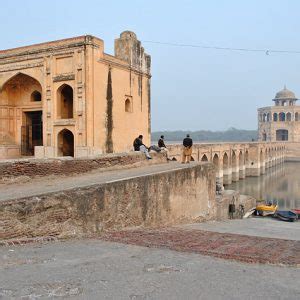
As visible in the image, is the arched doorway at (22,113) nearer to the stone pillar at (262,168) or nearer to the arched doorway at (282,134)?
the stone pillar at (262,168)

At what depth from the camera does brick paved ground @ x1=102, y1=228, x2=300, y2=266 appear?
15.6ft

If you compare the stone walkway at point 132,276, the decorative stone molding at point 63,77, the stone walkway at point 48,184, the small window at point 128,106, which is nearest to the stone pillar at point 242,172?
the small window at point 128,106

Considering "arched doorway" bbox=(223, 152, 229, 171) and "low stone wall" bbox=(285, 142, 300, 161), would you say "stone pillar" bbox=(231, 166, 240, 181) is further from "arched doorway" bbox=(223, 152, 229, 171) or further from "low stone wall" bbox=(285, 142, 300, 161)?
"low stone wall" bbox=(285, 142, 300, 161)

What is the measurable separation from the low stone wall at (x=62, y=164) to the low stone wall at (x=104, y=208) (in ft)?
5.94

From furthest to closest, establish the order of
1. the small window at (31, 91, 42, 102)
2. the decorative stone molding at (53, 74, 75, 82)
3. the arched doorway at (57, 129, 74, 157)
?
the small window at (31, 91, 42, 102) < the arched doorway at (57, 129, 74, 157) < the decorative stone molding at (53, 74, 75, 82)

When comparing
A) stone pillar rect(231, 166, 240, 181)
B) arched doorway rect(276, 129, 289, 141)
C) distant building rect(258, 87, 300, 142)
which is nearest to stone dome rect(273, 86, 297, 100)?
distant building rect(258, 87, 300, 142)

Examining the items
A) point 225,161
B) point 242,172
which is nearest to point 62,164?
point 225,161

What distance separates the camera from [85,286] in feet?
12.0

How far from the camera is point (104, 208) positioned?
21.6 feet

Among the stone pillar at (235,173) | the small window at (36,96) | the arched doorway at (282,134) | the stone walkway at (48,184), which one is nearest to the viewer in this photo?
the stone walkway at (48,184)

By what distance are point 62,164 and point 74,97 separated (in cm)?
833

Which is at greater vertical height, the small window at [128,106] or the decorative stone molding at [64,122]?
the small window at [128,106]

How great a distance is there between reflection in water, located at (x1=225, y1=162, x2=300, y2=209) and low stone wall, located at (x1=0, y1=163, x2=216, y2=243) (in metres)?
17.7

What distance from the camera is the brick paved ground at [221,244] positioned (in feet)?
15.6
